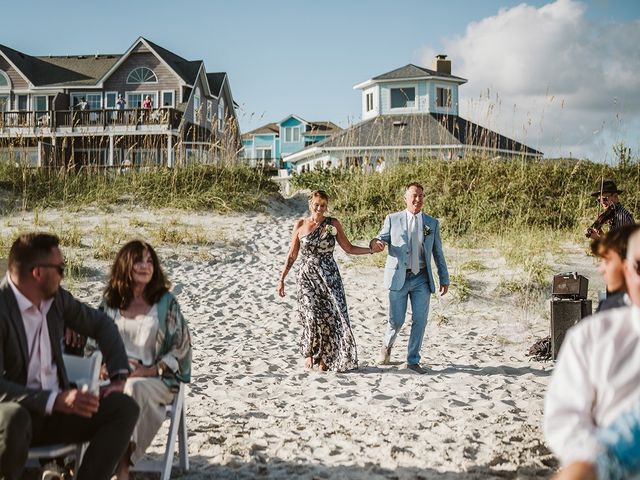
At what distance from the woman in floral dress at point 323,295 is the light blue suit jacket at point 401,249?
10.1 inches

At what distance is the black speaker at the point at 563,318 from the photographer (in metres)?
8.71

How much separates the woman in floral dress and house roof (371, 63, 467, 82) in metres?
27.9

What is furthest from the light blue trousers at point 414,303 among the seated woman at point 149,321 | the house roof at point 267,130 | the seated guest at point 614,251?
the house roof at point 267,130

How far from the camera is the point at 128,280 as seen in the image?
4.34 m

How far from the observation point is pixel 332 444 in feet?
16.8

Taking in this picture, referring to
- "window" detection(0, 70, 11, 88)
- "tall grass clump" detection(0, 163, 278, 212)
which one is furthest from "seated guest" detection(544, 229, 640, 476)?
"window" detection(0, 70, 11, 88)

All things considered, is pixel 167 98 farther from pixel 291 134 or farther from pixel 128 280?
pixel 128 280

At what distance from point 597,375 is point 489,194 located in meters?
15.1

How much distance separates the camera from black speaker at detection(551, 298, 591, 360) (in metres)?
8.71

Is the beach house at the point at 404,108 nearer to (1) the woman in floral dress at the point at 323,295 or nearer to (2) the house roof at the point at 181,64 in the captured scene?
(2) the house roof at the point at 181,64

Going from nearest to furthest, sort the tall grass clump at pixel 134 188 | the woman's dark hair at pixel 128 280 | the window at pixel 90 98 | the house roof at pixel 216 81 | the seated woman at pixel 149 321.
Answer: the seated woman at pixel 149 321 → the woman's dark hair at pixel 128 280 → the tall grass clump at pixel 134 188 → the window at pixel 90 98 → the house roof at pixel 216 81

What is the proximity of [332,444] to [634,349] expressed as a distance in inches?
122

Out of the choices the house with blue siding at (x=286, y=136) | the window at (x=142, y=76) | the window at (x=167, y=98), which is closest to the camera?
the window at (x=167, y=98)

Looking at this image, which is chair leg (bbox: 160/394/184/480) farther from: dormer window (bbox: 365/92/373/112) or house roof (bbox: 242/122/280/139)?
house roof (bbox: 242/122/280/139)
